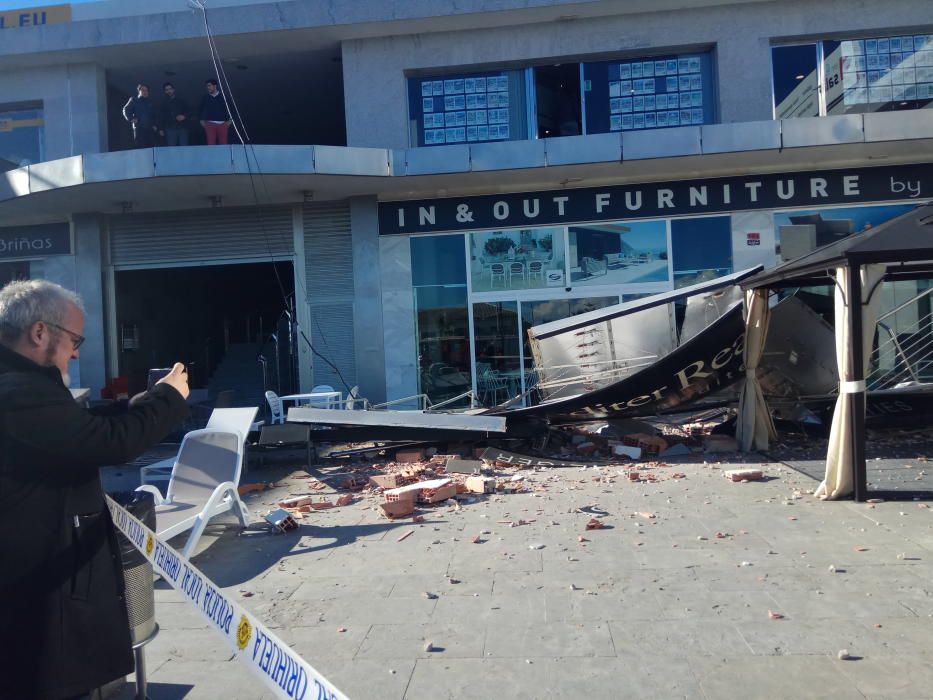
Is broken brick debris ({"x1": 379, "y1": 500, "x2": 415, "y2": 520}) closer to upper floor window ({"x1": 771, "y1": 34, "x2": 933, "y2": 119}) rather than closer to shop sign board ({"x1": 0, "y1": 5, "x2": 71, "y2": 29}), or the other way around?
upper floor window ({"x1": 771, "y1": 34, "x2": 933, "y2": 119})

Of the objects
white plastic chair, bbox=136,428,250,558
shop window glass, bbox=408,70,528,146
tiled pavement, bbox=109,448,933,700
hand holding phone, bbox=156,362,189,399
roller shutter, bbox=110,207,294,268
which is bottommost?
tiled pavement, bbox=109,448,933,700

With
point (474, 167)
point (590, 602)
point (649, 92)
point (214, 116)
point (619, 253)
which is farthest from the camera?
point (214, 116)

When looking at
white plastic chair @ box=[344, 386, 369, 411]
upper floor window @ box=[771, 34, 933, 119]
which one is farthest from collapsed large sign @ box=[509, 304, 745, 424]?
upper floor window @ box=[771, 34, 933, 119]

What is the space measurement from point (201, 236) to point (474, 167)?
5891 millimetres

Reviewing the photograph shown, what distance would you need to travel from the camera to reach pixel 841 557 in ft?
16.7

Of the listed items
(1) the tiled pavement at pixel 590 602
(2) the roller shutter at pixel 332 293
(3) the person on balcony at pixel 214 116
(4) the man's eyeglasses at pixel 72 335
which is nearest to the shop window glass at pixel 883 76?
(2) the roller shutter at pixel 332 293

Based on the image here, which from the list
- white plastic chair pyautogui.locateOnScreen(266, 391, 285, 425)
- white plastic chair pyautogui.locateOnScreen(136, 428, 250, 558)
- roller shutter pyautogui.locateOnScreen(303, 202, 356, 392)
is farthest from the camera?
roller shutter pyautogui.locateOnScreen(303, 202, 356, 392)

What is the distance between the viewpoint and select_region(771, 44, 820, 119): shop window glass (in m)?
13.7

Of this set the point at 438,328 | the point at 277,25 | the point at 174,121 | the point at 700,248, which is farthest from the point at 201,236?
the point at 700,248

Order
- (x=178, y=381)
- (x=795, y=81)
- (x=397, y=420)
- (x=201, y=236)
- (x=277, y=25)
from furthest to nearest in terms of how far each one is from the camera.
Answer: (x=201, y=236)
(x=795, y=81)
(x=277, y=25)
(x=397, y=420)
(x=178, y=381)

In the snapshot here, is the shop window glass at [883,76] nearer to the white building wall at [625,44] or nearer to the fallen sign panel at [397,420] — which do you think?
the white building wall at [625,44]

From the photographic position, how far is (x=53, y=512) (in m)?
2.24

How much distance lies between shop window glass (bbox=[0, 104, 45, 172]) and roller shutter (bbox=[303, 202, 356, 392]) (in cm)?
564

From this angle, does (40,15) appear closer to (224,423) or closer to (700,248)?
(224,423)
